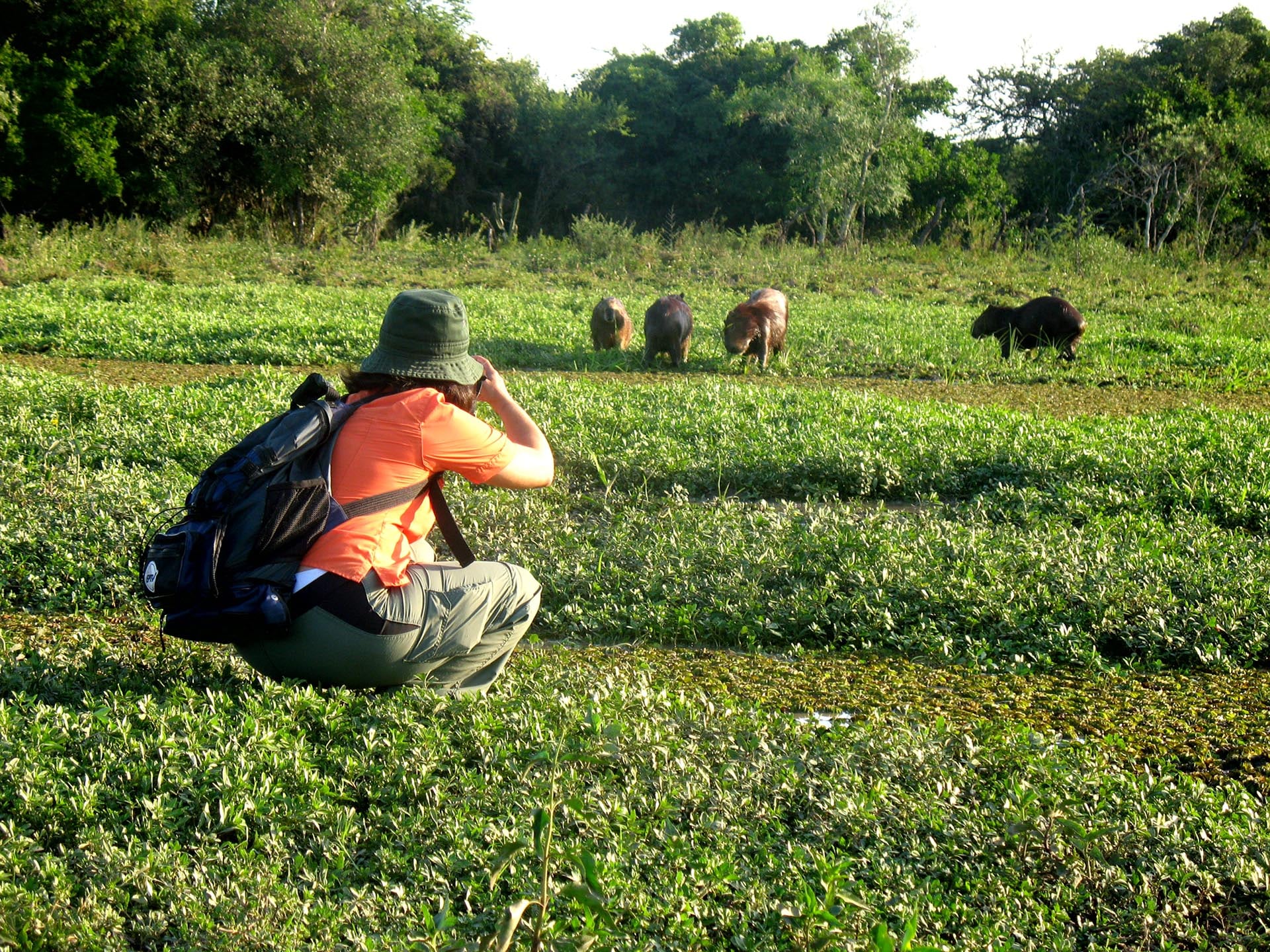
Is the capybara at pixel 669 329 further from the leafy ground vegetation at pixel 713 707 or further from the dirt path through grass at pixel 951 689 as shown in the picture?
the dirt path through grass at pixel 951 689

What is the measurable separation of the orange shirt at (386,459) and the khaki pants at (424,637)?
87 mm

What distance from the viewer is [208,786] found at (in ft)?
9.94

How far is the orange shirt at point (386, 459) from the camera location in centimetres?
331

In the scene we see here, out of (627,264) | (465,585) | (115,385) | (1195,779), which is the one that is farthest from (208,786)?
(627,264)

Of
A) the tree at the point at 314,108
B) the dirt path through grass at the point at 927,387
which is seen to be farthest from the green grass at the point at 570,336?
the tree at the point at 314,108

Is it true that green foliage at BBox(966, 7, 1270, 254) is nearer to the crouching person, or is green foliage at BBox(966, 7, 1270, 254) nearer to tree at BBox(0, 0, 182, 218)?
tree at BBox(0, 0, 182, 218)

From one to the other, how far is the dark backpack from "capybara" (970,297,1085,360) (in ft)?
33.0

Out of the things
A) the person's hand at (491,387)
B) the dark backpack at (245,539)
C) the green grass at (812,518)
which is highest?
the person's hand at (491,387)

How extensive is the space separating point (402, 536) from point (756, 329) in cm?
847

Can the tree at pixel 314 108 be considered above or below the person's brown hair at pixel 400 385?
above

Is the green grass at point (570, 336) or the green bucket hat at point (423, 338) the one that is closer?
the green bucket hat at point (423, 338)

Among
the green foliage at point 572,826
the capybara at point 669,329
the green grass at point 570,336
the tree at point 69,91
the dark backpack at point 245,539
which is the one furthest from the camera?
the tree at point 69,91

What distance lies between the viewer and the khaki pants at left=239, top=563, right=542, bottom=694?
3.36 meters

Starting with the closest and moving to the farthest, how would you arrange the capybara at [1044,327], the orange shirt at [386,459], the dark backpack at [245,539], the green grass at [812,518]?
the dark backpack at [245,539], the orange shirt at [386,459], the green grass at [812,518], the capybara at [1044,327]
